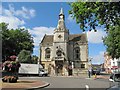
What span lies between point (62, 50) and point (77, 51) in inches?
167

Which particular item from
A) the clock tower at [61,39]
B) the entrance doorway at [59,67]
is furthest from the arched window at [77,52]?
the entrance doorway at [59,67]

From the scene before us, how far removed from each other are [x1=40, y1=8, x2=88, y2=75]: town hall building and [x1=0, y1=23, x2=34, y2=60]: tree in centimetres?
612

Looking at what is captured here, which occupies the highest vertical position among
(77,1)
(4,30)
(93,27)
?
(4,30)

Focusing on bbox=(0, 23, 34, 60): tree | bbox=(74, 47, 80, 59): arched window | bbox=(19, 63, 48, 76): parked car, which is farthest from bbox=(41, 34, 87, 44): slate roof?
bbox=(19, 63, 48, 76): parked car

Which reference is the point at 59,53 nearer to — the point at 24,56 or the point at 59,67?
the point at 59,67

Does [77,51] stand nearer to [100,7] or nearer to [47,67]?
[47,67]

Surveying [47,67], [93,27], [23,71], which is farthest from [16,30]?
[93,27]

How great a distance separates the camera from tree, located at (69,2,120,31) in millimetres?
14492

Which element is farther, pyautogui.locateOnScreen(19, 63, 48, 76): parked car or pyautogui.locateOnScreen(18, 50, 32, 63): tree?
pyautogui.locateOnScreen(18, 50, 32, 63): tree

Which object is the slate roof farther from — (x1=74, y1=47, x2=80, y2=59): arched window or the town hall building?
(x1=74, y1=47, x2=80, y2=59): arched window

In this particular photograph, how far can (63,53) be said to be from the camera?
228 feet

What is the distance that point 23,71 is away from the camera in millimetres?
60000

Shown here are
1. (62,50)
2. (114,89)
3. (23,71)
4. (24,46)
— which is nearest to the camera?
(114,89)

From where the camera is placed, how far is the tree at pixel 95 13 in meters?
14.5
